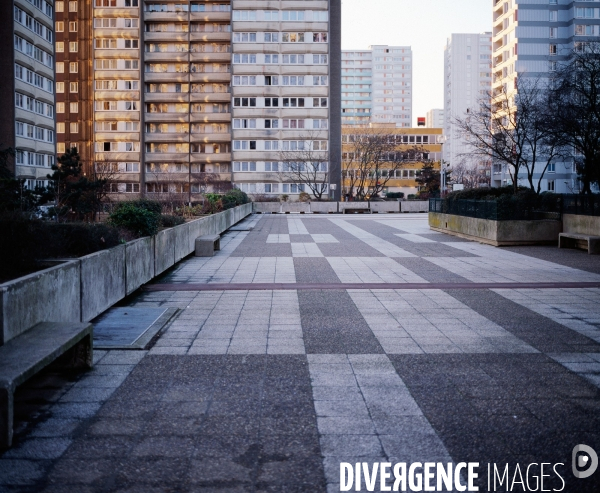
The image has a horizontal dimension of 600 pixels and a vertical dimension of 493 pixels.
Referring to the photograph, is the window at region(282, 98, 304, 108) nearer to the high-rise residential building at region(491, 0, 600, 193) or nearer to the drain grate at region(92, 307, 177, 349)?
the high-rise residential building at region(491, 0, 600, 193)

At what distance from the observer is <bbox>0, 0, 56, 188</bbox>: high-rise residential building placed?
64.2 m

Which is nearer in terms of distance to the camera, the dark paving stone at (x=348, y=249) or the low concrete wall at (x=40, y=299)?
the low concrete wall at (x=40, y=299)

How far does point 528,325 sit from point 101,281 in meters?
5.81

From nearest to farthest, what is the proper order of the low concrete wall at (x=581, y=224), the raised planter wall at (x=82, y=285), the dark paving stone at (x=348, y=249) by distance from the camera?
the raised planter wall at (x=82, y=285) < the dark paving stone at (x=348, y=249) < the low concrete wall at (x=581, y=224)

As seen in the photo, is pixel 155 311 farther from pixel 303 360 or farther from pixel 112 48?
pixel 112 48

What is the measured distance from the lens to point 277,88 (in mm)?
85375

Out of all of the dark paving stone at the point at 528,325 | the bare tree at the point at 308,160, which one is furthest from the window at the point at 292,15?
the dark paving stone at the point at 528,325

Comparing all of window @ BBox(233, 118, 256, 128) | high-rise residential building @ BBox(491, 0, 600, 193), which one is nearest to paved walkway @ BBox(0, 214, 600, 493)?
window @ BBox(233, 118, 256, 128)

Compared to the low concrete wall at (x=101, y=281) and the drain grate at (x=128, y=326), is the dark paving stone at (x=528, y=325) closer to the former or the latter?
the drain grate at (x=128, y=326)

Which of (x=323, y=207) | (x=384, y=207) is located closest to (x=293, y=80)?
(x=323, y=207)

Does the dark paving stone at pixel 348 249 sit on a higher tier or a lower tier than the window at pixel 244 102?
lower

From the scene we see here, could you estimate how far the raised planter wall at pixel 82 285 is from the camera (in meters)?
6.09

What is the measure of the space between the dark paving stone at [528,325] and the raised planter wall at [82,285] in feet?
17.5

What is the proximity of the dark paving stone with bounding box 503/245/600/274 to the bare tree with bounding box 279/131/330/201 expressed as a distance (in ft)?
180
